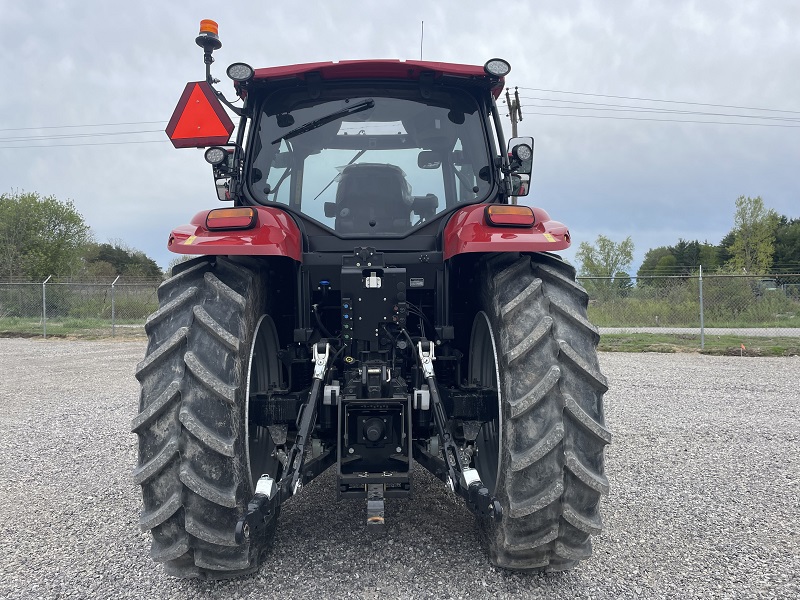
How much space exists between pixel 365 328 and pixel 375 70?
1.44m

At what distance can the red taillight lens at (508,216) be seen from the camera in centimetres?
260

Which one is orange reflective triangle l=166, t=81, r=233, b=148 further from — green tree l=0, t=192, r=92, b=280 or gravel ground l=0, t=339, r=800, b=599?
green tree l=0, t=192, r=92, b=280

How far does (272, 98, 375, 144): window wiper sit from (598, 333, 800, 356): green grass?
11.6 metres

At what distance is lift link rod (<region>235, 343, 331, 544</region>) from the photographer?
2.13 m

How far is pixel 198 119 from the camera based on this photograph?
118 inches

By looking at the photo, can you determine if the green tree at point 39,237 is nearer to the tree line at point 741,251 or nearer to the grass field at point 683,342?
the grass field at point 683,342

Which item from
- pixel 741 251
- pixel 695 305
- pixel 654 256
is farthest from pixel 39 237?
pixel 654 256

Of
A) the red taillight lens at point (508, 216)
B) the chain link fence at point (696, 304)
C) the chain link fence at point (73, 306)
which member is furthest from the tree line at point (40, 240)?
the red taillight lens at point (508, 216)

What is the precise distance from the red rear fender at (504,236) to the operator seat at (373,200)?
50 centimetres

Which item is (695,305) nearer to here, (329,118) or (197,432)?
(329,118)

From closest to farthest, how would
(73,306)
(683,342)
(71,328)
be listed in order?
1. (683,342)
2. (71,328)
3. (73,306)

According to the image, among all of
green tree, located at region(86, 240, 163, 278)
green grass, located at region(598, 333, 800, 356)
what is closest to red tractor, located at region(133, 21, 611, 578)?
green grass, located at region(598, 333, 800, 356)

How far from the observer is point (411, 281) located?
3.06 metres

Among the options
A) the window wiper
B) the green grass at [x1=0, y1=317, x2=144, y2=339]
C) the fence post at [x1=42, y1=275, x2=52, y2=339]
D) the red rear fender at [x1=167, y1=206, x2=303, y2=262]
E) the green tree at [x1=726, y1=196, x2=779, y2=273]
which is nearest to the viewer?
the red rear fender at [x1=167, y1=206, x2=303, y2=262]
